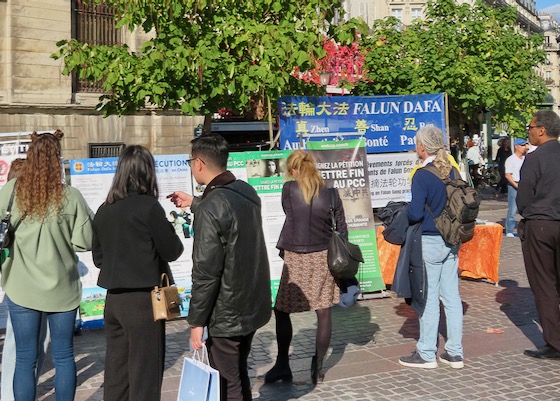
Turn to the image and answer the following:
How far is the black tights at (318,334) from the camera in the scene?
20.3 ft

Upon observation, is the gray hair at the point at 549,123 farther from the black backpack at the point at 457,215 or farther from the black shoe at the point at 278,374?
the black shoe at the point at 278,374

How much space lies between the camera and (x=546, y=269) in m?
6.80

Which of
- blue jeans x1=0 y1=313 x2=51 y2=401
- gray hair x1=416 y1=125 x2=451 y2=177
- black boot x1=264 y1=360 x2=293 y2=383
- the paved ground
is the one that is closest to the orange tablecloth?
the paved ground

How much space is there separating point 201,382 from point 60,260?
1.33m

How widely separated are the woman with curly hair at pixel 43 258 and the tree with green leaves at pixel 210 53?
460 centimetres

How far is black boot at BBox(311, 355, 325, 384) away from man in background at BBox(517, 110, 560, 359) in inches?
74.4

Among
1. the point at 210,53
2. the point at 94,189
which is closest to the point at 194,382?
the point at 94,189

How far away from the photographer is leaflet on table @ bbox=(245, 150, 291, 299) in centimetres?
873

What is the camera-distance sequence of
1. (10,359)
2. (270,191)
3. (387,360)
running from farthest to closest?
(270,191)
(387,360)
(10,359)

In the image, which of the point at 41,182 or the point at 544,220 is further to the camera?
the point at 544,220

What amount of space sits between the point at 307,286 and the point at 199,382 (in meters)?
2.22

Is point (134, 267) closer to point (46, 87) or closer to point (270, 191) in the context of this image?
point (270, 191)

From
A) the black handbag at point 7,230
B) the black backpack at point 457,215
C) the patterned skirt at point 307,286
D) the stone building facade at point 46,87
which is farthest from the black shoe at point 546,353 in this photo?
the stone building facade at point 46,87

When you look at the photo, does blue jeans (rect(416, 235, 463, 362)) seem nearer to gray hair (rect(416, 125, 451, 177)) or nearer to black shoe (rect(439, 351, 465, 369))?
black shoe (rect(439, 351, 465, 369))
